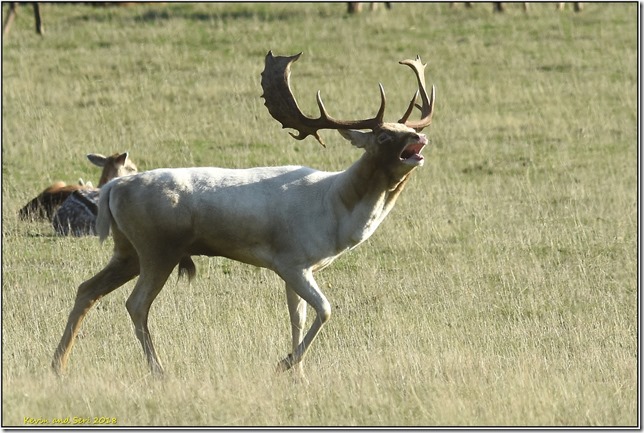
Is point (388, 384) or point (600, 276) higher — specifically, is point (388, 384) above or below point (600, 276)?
above

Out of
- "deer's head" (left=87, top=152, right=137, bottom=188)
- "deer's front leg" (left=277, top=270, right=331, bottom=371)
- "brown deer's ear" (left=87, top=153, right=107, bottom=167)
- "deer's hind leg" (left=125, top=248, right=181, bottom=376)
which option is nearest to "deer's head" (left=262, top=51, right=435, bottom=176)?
"deer's front leg" (left=277, top=270, right=331, bottom=371)

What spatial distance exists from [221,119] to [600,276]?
8.57m

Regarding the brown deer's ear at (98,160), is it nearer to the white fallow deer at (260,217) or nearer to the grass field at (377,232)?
the grass field at (377,232)

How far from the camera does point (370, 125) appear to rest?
7.95 m

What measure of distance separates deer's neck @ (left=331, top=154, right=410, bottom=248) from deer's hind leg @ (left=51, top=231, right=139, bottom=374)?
4.42 ft

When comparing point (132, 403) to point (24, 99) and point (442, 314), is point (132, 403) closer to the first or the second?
point (442, 314)

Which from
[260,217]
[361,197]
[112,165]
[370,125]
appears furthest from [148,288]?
[112,165]

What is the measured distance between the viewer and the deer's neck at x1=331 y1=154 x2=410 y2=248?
779 centimetres

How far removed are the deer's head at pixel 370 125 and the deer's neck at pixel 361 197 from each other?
0.09m

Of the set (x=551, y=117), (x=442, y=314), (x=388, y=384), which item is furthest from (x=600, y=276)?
(x=551, y=117)

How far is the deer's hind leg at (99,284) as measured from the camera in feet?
26.1

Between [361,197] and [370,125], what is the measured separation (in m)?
0.46

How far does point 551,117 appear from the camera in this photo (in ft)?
62.5

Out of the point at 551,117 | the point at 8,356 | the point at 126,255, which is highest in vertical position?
the point at 126,255
